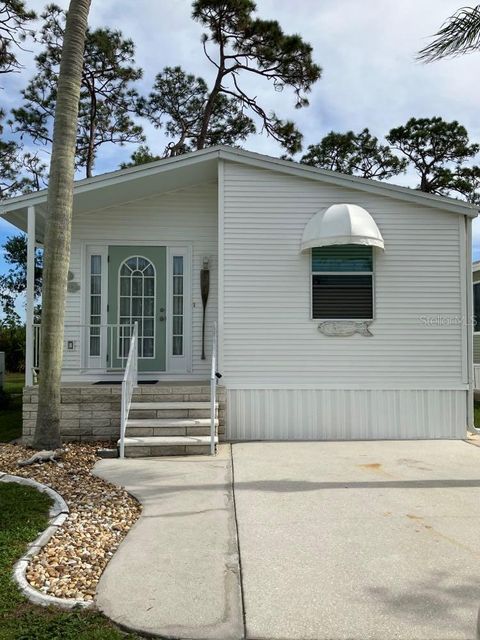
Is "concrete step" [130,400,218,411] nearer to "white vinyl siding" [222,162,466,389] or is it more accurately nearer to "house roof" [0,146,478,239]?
"white vinyl siding" [222,162,466,389]

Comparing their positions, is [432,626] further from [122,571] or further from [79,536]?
[79,536]

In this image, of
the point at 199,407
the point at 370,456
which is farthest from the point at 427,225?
the point at 199,407

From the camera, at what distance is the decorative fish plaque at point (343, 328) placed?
7688 mm

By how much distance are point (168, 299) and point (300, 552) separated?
5788mm

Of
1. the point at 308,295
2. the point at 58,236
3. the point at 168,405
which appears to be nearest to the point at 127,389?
the point at 168,405

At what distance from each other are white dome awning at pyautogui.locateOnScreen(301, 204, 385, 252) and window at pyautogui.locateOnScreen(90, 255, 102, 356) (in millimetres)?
3555

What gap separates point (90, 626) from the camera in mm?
2527

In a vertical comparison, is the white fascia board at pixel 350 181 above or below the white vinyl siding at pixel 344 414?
above

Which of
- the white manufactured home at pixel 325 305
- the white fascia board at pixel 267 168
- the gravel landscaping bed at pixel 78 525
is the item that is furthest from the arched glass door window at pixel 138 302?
the gravel landscaping bed at pixel 78 525

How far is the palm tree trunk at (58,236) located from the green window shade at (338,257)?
357 cm

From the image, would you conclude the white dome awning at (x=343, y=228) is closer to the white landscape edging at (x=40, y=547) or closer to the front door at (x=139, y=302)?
the front door at (x=139, y=302)

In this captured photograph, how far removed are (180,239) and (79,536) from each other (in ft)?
18.9

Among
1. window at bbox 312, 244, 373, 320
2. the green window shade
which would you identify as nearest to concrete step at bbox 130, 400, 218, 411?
window at bbox 312, 244, 373, 320

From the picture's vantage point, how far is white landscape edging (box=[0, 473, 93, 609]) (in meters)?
2.75
